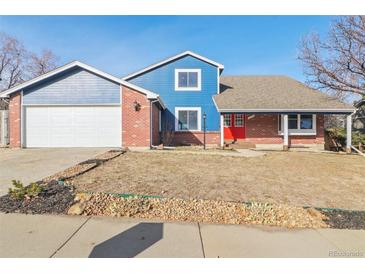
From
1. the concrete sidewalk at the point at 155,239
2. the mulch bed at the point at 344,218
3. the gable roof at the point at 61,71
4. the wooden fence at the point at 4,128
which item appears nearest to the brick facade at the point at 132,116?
the gable roof at the point at 61,71

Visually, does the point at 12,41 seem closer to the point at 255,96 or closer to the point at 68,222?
the point at 255,96

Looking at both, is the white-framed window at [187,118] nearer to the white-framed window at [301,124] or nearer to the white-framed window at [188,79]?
the white-framed window at [188,79]

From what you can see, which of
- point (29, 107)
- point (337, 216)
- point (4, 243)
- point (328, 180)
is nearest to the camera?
point (4, 243)

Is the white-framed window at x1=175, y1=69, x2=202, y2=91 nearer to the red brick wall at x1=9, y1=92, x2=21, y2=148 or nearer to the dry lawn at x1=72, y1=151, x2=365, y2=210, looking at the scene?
the dry lawn at x1=72, y1=151, x2=365, y2=210

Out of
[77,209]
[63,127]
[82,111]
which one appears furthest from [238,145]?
[77,209]

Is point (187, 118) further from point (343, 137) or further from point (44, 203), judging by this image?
point (44, 203)

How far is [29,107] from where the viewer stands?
473 inches

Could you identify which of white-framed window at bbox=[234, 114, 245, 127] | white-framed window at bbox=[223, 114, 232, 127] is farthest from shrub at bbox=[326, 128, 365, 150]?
white-framed window at bbox=[223, 114, 232, 127]

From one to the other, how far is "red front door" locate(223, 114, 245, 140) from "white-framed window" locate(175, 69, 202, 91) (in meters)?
3.07

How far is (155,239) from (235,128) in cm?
1399

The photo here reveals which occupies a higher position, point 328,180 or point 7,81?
point 7,81

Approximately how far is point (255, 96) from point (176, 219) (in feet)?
44.6

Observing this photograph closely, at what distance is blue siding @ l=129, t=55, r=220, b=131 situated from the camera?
16125 millimetres

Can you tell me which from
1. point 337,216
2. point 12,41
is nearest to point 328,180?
point 337,216
